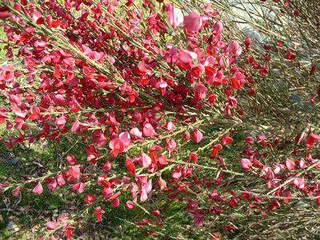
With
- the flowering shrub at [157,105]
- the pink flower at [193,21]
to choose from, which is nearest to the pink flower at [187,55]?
the flowering shrub at [157,105]

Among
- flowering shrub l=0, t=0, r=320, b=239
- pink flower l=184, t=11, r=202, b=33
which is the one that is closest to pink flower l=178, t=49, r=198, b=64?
flowering shrub l=0, t=0, r=320, b=239

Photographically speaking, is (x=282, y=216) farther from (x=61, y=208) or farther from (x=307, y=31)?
(x=61, y=208)

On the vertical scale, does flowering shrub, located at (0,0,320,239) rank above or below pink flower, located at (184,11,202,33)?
below

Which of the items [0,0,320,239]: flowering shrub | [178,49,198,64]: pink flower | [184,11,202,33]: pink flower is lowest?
[0,0,320,239]: flowering shrub

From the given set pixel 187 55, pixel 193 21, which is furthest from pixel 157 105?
pixel 193 21

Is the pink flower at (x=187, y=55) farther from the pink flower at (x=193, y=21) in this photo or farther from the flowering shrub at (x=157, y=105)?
the pink flower at (x=193, y=21)

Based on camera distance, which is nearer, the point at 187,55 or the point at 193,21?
the point at 193,21

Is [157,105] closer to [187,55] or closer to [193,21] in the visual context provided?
[187,55]

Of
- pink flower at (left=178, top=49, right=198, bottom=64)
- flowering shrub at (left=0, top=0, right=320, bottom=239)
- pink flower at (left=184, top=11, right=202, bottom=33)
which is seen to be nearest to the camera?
pink flower at (left=184, top=11, right=202, bottom=33)

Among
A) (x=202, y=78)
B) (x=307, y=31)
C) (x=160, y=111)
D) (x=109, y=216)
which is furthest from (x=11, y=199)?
(x=307, y=31)

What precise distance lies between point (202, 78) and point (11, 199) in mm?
2335

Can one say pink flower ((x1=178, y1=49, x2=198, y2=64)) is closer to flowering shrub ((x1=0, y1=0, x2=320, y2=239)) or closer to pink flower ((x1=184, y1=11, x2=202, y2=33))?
flowering shrub ((x1=0, y1=0, x2=320, y2=239))

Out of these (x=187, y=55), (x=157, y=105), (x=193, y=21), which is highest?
(x=193, y=21)

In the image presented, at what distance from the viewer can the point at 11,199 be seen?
3.43 meters
